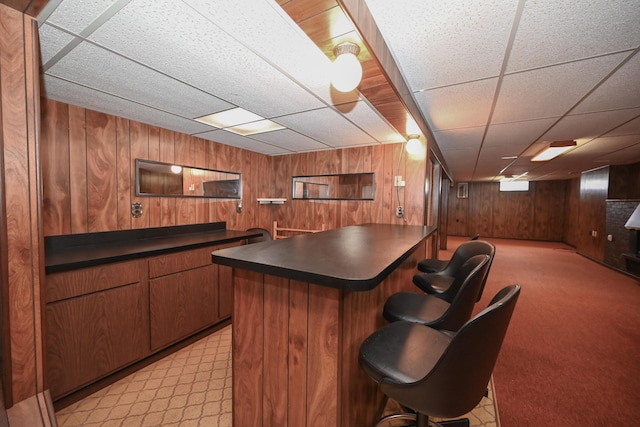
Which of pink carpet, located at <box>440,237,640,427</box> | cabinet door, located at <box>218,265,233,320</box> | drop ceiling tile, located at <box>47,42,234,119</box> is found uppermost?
drop ceiling tile, located at <box>47,42,234,119</box>

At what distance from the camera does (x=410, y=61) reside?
5.15ft

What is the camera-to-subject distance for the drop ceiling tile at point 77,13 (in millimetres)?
1089

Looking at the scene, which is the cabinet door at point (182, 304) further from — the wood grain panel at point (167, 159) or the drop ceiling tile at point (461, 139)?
the drop ceiling tile at point (461, 139)

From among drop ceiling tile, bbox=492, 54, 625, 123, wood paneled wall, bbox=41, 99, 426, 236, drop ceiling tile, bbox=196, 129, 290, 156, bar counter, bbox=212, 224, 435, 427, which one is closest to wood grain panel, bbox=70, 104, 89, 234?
wood paneled wall, bbox=41, 99, 426, 236

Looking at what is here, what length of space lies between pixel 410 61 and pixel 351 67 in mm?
556

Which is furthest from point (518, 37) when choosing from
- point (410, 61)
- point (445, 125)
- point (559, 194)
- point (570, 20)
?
point (559, 194)

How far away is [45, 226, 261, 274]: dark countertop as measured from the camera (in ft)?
5.50

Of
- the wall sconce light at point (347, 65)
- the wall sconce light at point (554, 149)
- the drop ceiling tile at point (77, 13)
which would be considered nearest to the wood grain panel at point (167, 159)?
the drop ceiling tile at point (77, 13)

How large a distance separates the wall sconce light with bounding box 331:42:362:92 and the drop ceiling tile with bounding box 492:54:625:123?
1218mm

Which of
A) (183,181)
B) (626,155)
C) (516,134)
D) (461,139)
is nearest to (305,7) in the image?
(183,181)

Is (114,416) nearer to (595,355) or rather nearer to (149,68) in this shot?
(149,68)

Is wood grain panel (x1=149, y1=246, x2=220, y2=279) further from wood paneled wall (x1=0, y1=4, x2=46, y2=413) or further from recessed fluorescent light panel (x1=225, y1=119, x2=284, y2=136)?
recessed fluorescent light panel (x1=225, y1=119, x2=284, y2=136)

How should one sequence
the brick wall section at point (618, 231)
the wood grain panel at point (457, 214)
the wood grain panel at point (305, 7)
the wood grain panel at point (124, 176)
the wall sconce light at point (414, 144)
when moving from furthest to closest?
the wood grain panel at point (457, 214) < the brick wall section at point (618, 231) < the wall sconce light at point (414, 144) < the wood grain panel at point (124, 176) < the wood grain panel at point (305, 7)

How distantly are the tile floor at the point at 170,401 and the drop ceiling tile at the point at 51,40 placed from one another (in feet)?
7.24
